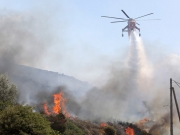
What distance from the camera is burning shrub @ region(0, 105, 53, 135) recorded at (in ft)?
68.8

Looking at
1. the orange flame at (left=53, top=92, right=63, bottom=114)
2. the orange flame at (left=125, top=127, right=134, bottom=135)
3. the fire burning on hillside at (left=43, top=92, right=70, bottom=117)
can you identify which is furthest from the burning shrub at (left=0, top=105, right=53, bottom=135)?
the fire burning on hillside at (left=43, top=92, right=70, bottom=117)

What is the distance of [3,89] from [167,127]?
4477 centimetres

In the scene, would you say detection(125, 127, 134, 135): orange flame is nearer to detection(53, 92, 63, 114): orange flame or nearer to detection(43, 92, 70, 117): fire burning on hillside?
detection(43, 92, 70, 117): fire burning on hillside

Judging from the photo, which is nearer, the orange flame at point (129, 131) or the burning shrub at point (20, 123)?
the burning shrub at point (20, 123)

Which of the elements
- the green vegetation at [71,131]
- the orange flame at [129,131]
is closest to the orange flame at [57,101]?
the orange flame at [129,131]

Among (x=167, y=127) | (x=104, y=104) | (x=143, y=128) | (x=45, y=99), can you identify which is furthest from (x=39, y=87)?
(x=167, y=127)

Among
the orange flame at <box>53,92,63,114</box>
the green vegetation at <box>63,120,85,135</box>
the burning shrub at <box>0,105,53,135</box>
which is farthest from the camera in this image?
the orange flame at <box>53,92,63,114</box>

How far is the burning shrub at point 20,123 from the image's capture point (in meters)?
21.0

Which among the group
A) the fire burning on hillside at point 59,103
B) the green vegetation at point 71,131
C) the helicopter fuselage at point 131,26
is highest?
the helicopter fuselage at point 131,26

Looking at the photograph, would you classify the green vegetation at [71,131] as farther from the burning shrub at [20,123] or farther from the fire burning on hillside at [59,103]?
the fire burning on hillside at [59,103]

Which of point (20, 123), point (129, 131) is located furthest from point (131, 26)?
point (20, 123)

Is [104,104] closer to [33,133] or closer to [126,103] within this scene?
[126,103]

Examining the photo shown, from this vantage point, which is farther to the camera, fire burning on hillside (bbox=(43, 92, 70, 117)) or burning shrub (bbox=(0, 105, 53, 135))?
fire burning on hillside (bbox=(43, 92, 70, 117))

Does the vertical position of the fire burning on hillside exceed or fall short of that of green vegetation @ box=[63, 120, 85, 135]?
it exceeds it
